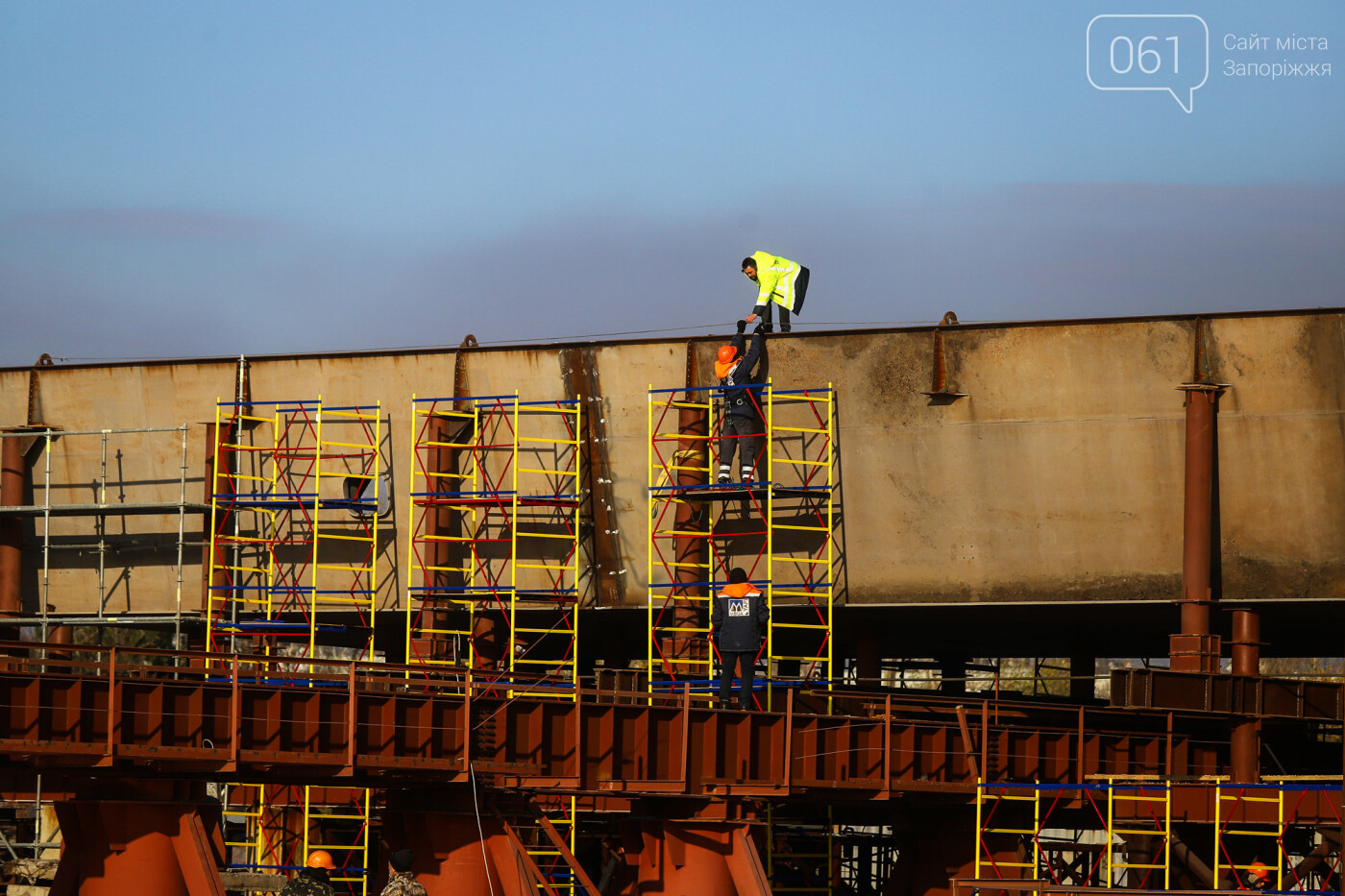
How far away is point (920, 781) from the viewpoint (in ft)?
75.6

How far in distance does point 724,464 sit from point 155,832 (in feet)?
36.8

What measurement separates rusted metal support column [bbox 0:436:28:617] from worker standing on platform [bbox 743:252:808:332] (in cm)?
1411

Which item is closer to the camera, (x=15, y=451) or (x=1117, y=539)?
(x=1117, y=539)

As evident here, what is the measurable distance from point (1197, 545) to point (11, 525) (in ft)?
70.0

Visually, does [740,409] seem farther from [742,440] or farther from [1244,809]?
[1244,809]

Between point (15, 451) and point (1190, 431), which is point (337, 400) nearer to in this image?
point (15, 451)

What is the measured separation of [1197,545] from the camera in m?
25.1

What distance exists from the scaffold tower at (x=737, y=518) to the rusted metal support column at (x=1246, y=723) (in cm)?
658

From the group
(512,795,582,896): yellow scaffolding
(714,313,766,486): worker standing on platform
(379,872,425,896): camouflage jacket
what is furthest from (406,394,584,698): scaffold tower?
(379,872,425,896): camouflage jacket

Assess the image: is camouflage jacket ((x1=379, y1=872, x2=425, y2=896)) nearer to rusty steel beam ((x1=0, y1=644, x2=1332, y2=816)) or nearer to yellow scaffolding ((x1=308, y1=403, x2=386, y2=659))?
rusty steel beam ((x1=0, y1=644, x2=1332, y2=816))

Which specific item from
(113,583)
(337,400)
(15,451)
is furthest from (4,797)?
(337,400)

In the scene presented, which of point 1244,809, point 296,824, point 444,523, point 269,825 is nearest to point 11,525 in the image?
point 269,825

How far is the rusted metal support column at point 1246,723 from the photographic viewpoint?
24875 millimetres

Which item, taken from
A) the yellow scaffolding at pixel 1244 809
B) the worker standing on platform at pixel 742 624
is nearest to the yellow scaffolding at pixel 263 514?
the worker standing on platform at pixel 742 624
